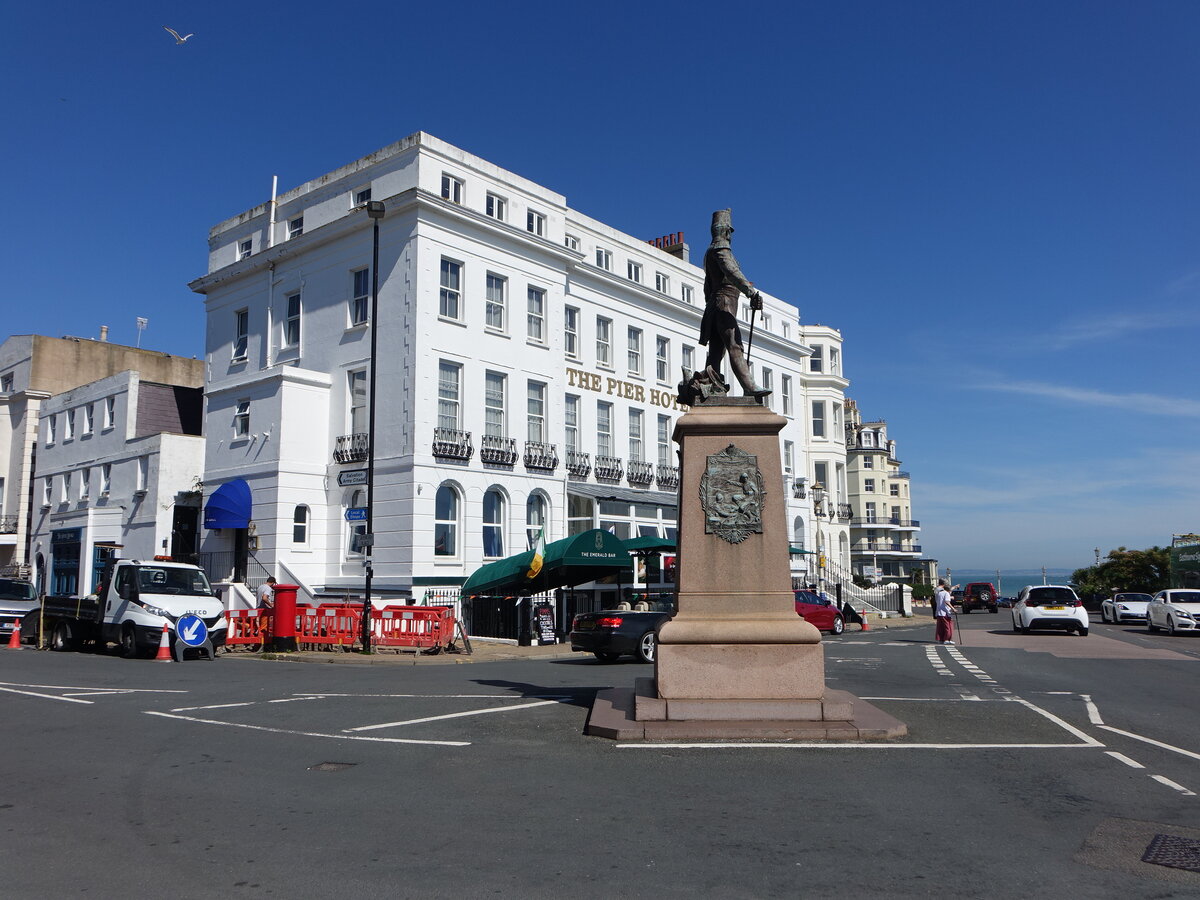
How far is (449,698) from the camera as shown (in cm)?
1304

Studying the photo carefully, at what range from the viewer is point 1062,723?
10.8 m

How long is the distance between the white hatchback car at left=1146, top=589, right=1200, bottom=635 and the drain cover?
29.0 meters

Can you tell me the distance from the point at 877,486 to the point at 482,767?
314 feet

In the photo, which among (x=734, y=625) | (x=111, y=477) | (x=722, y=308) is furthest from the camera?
(x=111, y=477)

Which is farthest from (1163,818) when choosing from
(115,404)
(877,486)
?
(877,486)

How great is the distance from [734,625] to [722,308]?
12.2 ft

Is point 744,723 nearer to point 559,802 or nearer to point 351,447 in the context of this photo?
point 559,802

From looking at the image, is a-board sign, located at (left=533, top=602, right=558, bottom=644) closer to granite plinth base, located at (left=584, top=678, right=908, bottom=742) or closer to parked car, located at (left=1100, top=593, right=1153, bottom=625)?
granite plinth base, located at (left=584, top=678, right=908, bottom=742)

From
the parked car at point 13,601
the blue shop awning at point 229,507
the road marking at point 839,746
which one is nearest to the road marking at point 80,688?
the road marking at point 839,746

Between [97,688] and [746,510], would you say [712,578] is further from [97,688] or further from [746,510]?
[97,688]

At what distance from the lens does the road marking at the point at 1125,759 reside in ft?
27.1

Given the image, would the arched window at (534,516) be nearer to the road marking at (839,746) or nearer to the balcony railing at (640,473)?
the balcony railing at (640,473)

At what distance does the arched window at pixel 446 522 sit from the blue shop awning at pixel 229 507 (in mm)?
6226

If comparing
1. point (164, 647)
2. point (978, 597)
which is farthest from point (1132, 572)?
point (164, 647)
